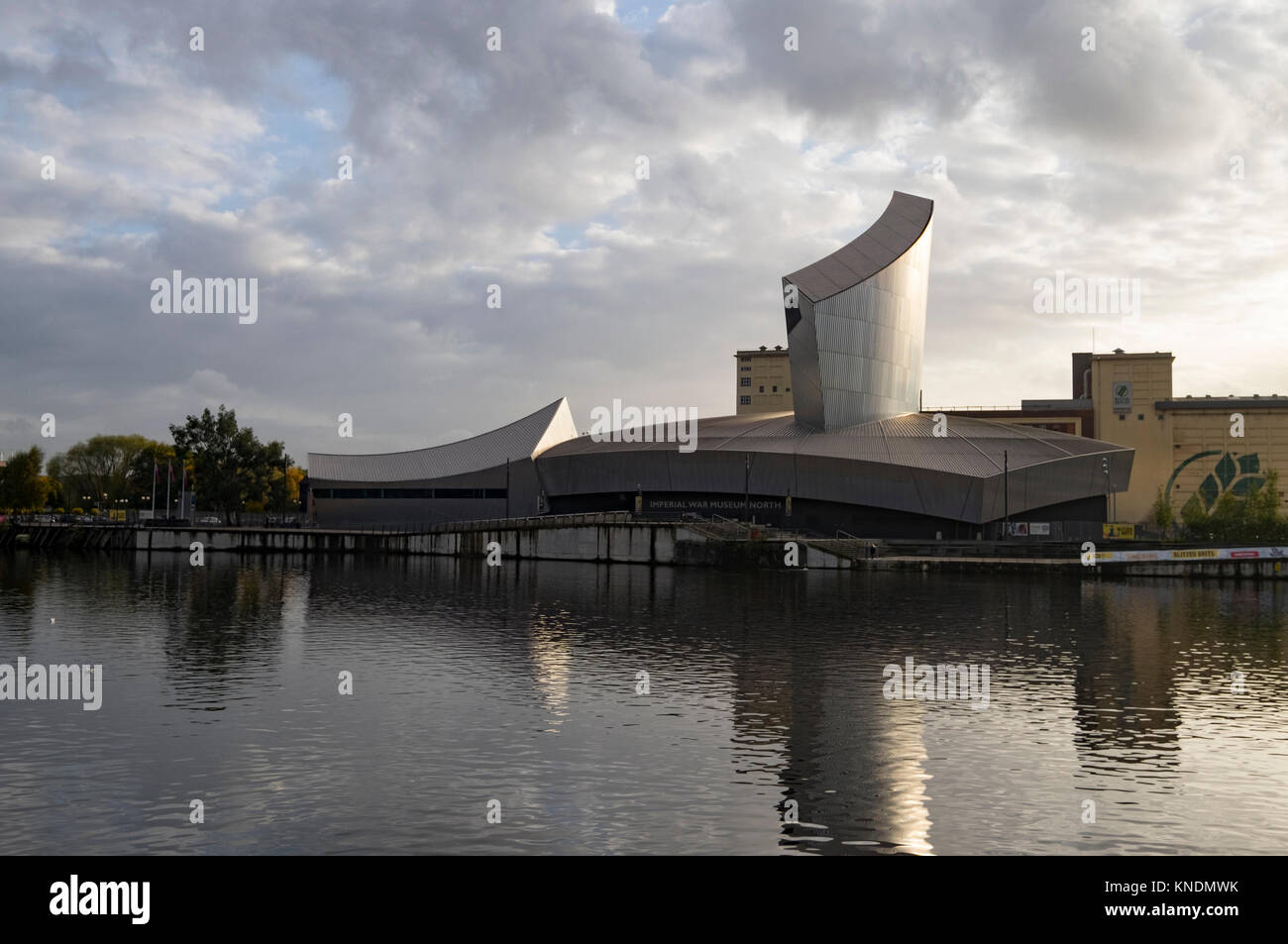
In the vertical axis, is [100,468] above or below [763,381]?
below

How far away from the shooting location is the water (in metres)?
12.5

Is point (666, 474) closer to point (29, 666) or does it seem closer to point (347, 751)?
point (29, 666)

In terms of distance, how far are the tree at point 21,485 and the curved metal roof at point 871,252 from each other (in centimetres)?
11600

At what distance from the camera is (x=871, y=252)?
9438cm

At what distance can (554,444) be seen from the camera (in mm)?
102750

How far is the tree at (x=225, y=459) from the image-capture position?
108 meters

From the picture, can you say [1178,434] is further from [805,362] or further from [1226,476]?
[805,362]

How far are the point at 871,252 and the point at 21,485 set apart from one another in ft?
403


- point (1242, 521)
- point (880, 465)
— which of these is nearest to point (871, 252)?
point (880, 465)

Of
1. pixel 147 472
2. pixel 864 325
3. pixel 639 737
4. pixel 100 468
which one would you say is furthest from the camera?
pixel 100 468

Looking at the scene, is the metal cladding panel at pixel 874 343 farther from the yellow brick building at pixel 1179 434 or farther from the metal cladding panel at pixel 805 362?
the yellow brick building at pixel 1179 434

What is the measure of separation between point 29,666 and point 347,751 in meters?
12.5

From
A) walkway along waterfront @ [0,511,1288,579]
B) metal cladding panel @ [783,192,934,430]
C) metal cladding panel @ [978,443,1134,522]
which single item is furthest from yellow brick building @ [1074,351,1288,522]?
walkway along waterfront @ [0,511,1288,579]

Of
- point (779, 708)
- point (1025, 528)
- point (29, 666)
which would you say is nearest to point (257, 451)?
point (1025, 528)
